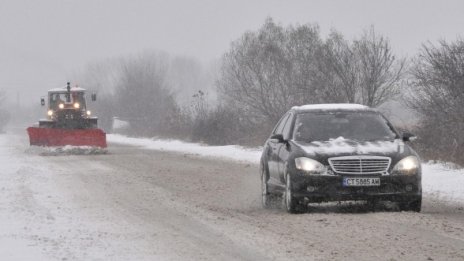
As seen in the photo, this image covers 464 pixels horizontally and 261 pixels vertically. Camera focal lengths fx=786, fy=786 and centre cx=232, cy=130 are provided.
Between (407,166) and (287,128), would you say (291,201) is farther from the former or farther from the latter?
(287,128)

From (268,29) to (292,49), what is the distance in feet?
7.09

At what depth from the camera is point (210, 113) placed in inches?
1609

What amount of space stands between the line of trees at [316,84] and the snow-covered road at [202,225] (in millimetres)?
5089

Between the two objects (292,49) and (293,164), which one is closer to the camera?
(293,164)

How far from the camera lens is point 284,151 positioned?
36.1 feet

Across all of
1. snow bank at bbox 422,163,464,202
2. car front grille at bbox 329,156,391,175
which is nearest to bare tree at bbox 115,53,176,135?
snow bank at bbox 422,163,464,202

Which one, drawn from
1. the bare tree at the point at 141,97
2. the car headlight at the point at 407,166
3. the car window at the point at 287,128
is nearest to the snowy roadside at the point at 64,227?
the car window at the point at 287,128

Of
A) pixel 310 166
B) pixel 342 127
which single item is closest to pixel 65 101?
pixel 342 127

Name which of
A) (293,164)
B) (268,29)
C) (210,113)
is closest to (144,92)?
(210,113)

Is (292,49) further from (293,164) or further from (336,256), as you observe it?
(336,256)

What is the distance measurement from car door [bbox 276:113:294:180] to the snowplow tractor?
1983 cm

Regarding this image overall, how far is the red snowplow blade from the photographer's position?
3114 cm

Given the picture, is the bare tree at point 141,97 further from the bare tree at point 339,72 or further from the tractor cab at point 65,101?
the bare tree at point 339,72

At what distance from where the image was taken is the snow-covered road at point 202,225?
7348mm
